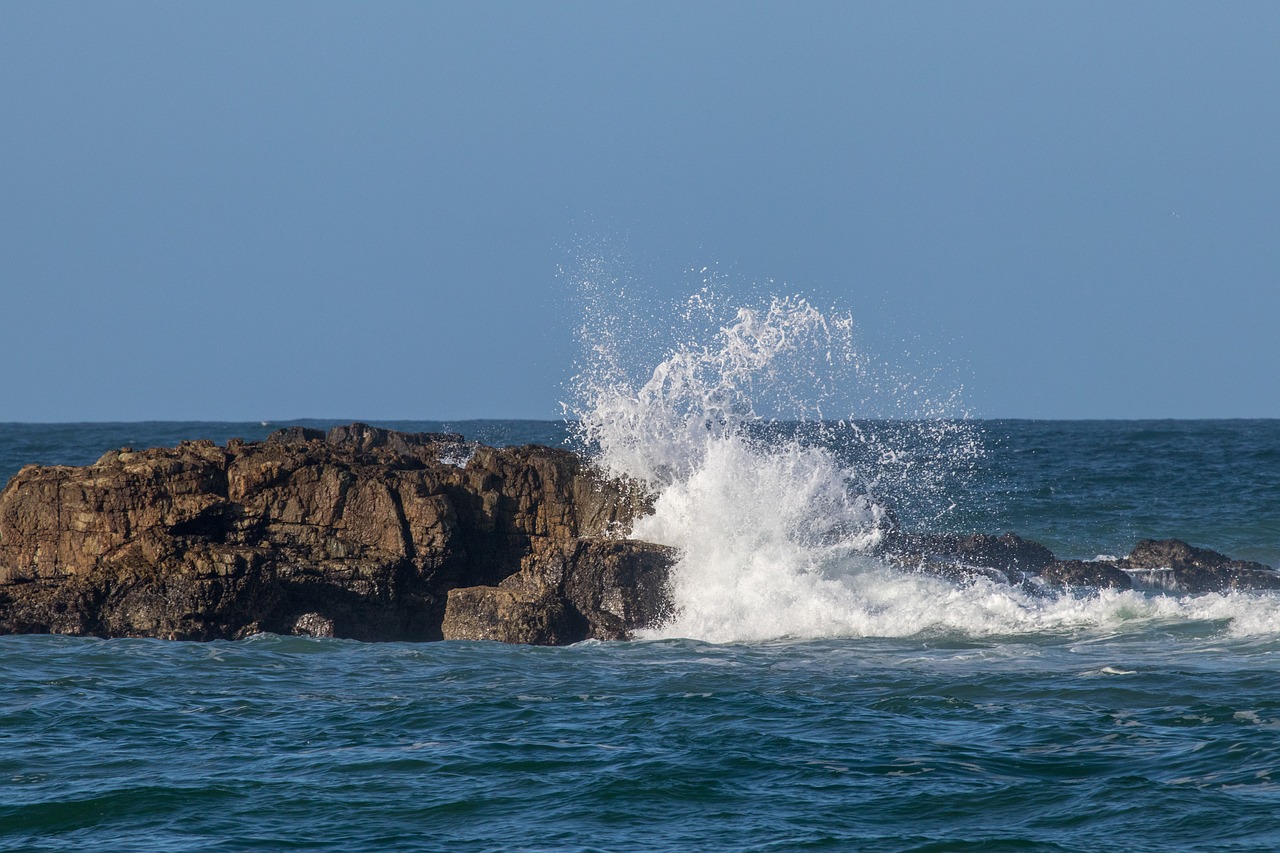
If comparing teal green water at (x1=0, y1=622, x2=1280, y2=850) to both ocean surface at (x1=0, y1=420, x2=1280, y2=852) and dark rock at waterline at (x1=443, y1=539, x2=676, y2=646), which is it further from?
dark rock at waterline at (x1=443, y1=539, x2=676, y2=646)

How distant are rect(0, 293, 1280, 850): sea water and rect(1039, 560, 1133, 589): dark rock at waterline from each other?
50.2 inches

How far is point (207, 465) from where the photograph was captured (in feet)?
44.2

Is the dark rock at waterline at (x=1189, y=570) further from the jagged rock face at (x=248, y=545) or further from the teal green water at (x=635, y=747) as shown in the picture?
the jagged rock face at (x=248, y=545)

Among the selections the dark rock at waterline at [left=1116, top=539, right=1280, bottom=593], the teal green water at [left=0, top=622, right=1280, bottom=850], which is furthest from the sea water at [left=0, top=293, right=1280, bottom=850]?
the dark rock at waterline at [left=1116, top=539, right=1280, bottom=593]

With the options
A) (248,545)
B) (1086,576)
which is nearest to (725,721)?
(248,545)

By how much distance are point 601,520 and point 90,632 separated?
16.2 ft

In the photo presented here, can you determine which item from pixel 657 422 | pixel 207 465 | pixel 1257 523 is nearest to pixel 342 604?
pixel 207 465

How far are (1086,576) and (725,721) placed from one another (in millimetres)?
8281

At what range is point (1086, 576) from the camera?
16.3 m

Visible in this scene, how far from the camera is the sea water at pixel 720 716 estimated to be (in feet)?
24.6

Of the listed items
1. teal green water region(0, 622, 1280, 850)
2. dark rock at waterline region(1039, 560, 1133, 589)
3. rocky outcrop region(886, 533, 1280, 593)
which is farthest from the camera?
dark rock at waterline region(1039, 560, 1133, 589)

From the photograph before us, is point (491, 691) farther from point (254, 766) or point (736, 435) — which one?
point (736, 435)

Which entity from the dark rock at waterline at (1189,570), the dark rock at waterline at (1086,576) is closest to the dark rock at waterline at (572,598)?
the dark rock at waterline at (1086,576)

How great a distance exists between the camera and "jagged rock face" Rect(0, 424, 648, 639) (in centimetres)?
1265
